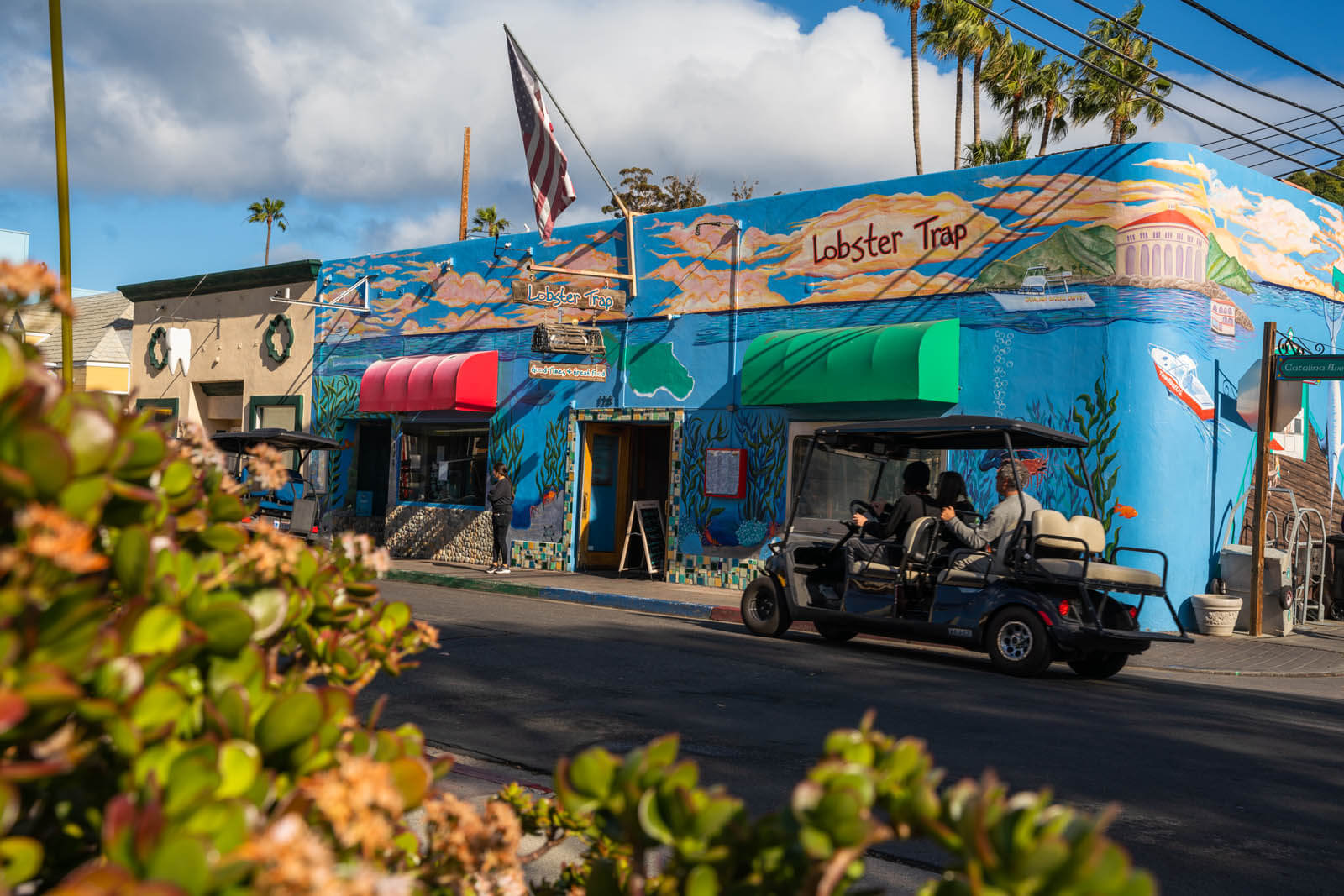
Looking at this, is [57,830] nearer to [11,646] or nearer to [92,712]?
[92,712]

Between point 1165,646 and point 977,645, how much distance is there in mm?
3980

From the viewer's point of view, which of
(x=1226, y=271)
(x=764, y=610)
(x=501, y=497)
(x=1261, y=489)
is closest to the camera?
(x=764, y=610)

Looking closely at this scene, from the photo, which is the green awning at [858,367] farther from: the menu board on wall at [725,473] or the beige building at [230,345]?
the beige building at [230,345]

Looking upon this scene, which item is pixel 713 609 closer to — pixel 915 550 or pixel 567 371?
pixel 915 550

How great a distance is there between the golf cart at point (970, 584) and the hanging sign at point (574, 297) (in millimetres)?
7144

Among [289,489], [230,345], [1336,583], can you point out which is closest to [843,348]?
[1336,583]

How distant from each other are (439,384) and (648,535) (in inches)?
186

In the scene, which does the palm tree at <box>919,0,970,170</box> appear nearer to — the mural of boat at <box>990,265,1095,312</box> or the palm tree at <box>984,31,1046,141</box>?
the palm tree at <box>984,31,1046,141</box>

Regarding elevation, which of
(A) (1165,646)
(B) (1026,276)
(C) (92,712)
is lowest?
(A) (1165,646)

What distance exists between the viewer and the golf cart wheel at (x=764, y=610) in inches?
484

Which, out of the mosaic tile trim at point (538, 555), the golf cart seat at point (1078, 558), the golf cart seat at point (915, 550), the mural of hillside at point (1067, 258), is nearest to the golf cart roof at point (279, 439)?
the mosaic tile trim at point (538, 555)

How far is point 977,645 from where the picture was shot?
10.6 meters

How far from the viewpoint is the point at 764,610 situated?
41.1ft

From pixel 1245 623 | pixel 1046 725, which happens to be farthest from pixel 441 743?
pixel 1245 623
